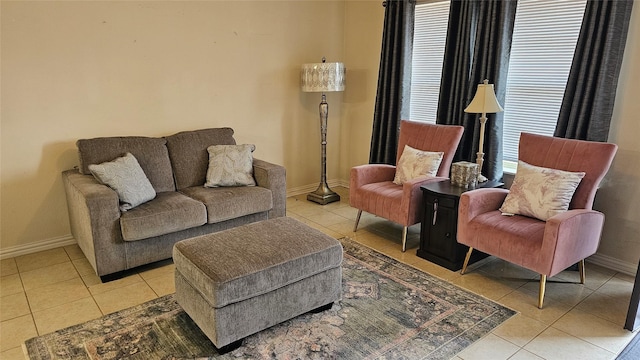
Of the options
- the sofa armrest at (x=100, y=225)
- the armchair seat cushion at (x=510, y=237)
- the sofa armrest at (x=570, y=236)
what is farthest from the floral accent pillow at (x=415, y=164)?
A: the sofa armrest at (x=100, y=225)

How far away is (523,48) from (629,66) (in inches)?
31.6

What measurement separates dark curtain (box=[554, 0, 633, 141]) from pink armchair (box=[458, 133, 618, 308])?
23 centimetres

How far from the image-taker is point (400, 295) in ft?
9.28

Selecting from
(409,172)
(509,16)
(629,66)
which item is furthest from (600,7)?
(409,172)

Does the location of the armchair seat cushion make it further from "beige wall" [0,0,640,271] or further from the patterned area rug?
"beige wall" [0,0,640,271]


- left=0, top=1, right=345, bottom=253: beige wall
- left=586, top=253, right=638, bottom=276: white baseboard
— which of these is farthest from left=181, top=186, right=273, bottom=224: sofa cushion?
left=586, top=253, right=638, bottom=276: white baseboard

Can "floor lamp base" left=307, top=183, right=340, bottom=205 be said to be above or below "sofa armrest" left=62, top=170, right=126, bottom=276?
below

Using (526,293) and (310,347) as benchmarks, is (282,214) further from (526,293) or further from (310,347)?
(526,293)

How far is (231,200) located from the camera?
3416 mm

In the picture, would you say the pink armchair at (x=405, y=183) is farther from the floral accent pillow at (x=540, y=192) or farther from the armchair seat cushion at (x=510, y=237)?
the floral accent pillow at (x=540, y=192)

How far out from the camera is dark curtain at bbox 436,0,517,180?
3564 mm

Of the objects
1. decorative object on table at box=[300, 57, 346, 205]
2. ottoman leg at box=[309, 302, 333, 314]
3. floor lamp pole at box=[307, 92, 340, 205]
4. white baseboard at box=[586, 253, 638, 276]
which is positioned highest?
decorative object on table at box=[300, 57, 346, 205]

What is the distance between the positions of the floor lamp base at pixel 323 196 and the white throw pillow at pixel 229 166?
1162mm

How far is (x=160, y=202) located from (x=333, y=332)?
165 centimetres
